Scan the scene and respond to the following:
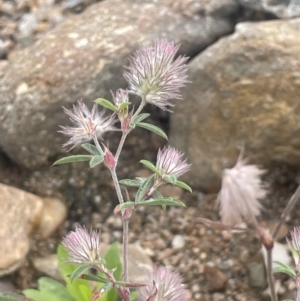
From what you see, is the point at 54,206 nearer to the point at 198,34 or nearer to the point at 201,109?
the point at 201,109

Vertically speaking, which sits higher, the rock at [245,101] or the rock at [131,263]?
the rock at [245,101]

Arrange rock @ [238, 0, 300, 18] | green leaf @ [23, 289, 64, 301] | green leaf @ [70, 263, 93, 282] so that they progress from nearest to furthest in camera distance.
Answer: green leaf @ [70, 263, 93, 282]
green leaf @ [23, 289, 64, 301]
rock @ [238, 0, 300, 18]

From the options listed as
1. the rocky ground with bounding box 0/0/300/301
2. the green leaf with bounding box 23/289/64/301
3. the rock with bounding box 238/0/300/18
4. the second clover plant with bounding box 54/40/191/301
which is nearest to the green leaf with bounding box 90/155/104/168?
the second clover plant with bounding box 54/40/191/301

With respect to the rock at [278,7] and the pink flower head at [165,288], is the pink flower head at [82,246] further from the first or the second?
the rock at [278,7]

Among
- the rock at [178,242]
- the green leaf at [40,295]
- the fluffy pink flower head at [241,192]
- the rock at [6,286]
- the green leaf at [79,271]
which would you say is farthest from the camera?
the rock at [178,242]

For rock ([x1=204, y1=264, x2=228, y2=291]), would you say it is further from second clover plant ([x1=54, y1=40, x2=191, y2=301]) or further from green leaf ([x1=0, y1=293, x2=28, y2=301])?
second clover plant ([x1=54, y1=40, x2=191, y2=301])

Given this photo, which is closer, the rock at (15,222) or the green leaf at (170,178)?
the green leaf at (170,178)

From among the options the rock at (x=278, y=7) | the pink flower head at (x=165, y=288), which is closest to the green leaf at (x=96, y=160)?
the pink flower head at (x=165, y=288)
